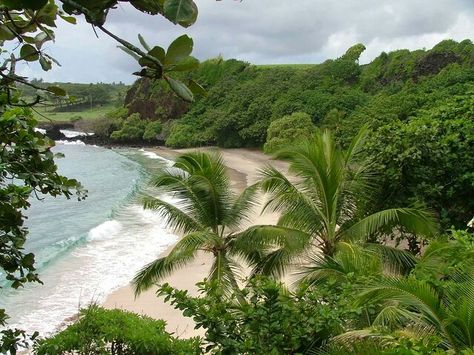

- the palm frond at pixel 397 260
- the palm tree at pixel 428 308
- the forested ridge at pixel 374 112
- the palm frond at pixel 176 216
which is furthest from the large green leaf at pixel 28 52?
the palm frond at pixel 397 260

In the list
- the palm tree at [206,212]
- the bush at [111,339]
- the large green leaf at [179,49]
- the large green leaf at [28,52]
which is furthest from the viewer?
the palm tree at [206,212]

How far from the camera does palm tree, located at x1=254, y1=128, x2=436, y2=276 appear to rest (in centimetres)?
888

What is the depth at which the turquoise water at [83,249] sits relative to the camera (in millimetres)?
13827

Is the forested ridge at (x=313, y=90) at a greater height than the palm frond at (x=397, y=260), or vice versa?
the forested ridge at (x=313, y=90)

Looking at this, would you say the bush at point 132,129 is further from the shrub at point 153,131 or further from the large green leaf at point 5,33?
the large green leaf at point 5,33

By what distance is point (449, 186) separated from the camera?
34.1 feet

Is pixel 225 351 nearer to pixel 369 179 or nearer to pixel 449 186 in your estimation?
pixel 369 179

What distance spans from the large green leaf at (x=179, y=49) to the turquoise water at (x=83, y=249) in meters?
9.10

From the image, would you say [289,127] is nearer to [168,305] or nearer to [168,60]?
[168,305]

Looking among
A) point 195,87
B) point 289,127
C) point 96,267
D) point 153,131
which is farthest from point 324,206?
point 153,131

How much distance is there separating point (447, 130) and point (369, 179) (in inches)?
86.8

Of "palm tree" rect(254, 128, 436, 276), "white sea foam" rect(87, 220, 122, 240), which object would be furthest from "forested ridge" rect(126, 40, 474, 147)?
"palm tree" rect(254, 128, 436, 276)

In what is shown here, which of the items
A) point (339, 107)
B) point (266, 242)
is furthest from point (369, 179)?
point (339, 107)

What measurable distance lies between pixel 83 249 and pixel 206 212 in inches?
463
